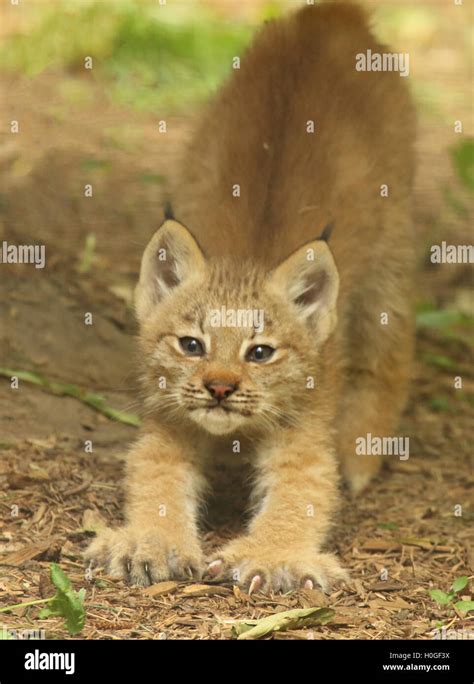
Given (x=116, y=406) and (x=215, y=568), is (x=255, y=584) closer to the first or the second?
(x=215, y=568)

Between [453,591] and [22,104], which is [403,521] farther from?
[22,104]

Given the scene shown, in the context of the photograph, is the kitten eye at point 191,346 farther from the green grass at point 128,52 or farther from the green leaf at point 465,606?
the green grass at point 128,52

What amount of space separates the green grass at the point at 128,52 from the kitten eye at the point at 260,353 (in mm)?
5916

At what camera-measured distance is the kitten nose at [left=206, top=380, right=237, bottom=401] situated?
5.38 metres

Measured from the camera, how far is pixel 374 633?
4.84m

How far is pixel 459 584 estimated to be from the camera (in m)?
5.35

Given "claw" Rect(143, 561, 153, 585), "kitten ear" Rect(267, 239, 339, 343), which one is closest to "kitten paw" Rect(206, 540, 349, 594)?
"claw" Rect(143, 561, 153, 585)

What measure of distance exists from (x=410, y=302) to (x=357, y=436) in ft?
3.14

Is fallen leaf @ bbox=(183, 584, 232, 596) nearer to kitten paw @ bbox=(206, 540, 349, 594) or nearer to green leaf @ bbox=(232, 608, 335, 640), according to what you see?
kitten paw @ bbox=(206, 540, 349, 594)

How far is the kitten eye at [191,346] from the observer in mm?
5613

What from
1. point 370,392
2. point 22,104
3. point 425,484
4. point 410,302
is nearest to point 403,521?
point 425,484

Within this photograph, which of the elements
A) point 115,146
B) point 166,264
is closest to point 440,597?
point 166,264

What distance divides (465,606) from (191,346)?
1.76 m

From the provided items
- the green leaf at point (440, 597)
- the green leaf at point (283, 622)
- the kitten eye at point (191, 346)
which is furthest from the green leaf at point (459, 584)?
the kitten eye at point (191, 346)
